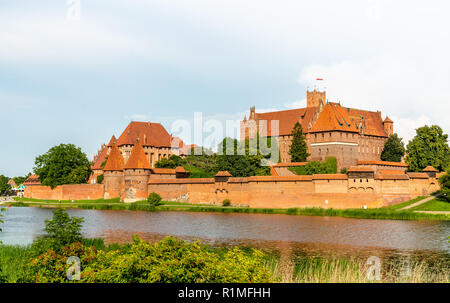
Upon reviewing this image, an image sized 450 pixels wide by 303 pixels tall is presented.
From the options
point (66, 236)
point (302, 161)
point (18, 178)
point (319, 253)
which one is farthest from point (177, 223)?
point (18, 178)

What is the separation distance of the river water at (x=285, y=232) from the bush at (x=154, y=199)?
28.5 feet

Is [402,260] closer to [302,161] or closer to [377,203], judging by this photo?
[377,203]

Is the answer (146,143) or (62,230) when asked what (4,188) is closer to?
(146,143)

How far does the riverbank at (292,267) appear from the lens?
318 inches

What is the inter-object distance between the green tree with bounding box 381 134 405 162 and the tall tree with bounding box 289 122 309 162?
29.5 ft

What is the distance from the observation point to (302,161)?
4784cm

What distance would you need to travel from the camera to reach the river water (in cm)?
1962

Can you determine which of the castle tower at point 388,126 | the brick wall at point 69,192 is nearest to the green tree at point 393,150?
the castle tower at point 388,126

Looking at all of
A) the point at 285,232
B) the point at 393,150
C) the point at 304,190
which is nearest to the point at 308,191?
the point at 304,190

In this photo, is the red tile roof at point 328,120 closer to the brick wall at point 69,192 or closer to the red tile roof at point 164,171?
the red tile roof at point 164,171

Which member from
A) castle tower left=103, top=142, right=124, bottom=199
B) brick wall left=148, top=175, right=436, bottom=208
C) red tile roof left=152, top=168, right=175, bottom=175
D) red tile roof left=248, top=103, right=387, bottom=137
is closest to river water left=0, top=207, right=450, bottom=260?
brick wall left=148, top=175, right=436, bottom=208
